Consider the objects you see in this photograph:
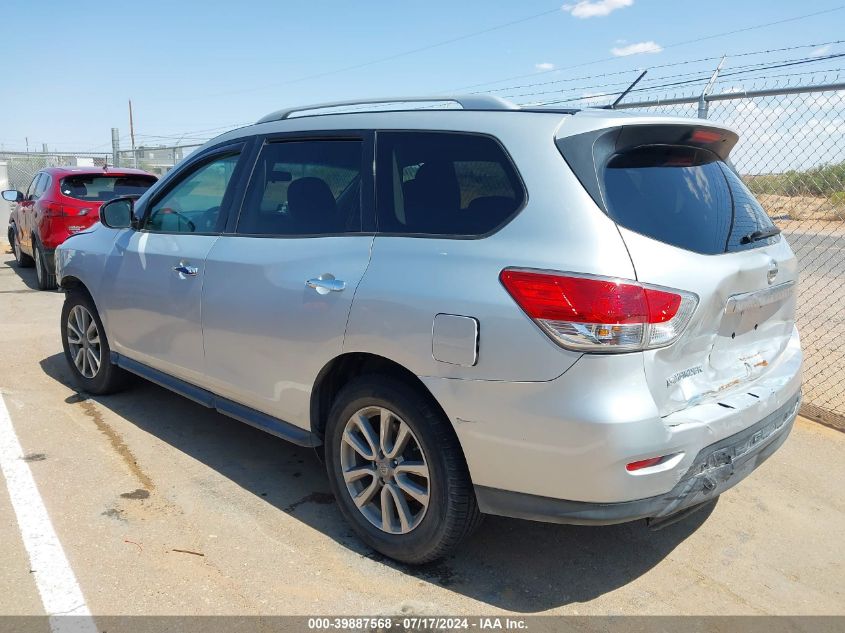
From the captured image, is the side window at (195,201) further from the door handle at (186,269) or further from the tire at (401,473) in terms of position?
the tire at (401,473)

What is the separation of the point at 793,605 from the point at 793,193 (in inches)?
246

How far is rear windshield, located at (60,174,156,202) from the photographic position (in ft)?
29.8

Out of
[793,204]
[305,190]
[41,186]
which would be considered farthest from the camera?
[793,204]

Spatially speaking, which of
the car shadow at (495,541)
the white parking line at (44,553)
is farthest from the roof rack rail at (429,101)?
the white parking line at (44,553)

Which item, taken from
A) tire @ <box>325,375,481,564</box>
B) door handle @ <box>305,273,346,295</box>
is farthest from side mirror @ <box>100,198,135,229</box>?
tire @ <box>325,375,481,564</box>

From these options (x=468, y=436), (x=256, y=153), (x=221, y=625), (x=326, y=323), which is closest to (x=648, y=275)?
(x=468, y=436)

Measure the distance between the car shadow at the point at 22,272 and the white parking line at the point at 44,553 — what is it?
633 cm

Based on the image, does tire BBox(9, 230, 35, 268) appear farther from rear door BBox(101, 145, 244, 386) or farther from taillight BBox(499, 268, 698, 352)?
taillight BBox(499, 268, 698, 352)

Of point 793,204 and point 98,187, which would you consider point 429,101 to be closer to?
point 98,187

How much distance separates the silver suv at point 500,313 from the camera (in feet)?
7.98

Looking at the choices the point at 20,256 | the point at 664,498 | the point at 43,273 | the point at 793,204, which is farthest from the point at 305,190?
the point at 793,204

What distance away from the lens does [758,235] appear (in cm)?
303

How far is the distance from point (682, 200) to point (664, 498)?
3.81ft

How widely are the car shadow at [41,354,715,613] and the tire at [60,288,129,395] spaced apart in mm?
737
